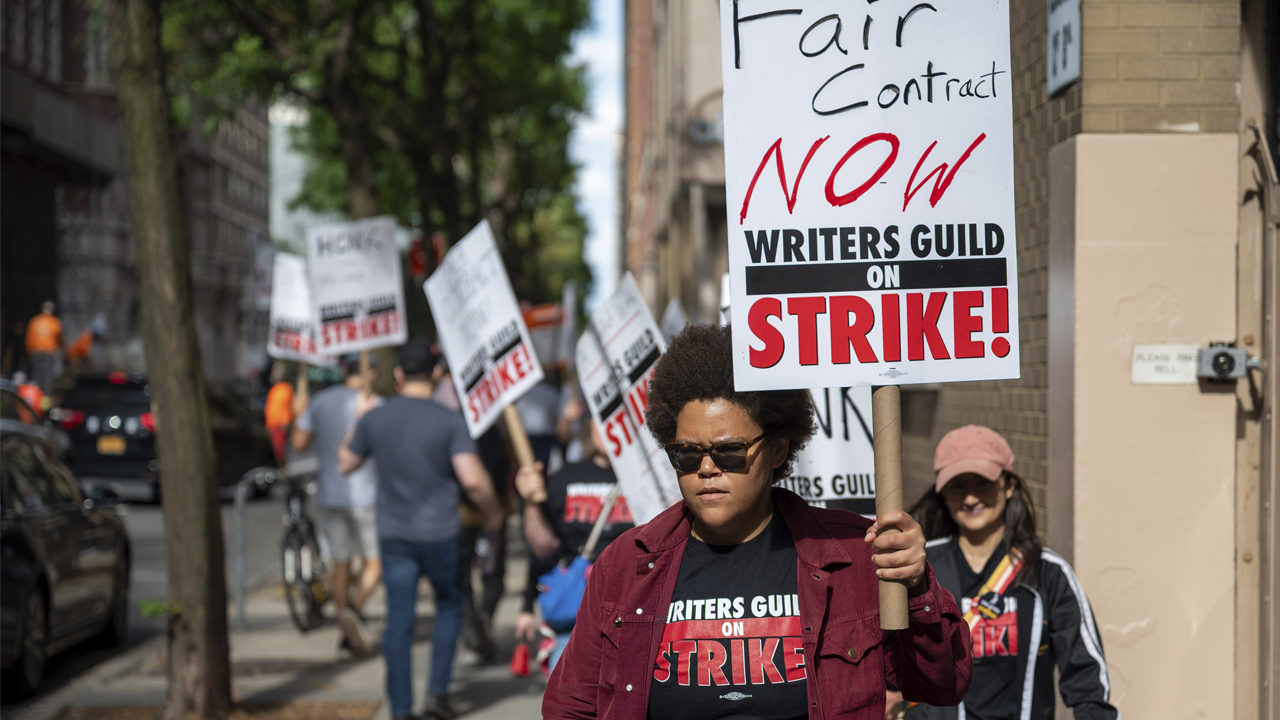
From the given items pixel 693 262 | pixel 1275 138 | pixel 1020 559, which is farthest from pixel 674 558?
pixel 693 262

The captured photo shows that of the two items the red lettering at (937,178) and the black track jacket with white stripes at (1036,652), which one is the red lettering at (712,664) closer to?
the red lettering at (937,178)

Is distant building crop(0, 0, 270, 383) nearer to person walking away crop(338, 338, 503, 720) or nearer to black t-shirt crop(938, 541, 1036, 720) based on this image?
person walking away crop(338, 338, 503, 720)

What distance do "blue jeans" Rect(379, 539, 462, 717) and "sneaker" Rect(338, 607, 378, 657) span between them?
2.11 m

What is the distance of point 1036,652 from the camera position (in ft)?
12.3

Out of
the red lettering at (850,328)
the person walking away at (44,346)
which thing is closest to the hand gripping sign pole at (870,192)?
the red lettering at (850,328)

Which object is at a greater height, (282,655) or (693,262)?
(693,262)

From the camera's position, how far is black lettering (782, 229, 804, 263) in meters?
2.84

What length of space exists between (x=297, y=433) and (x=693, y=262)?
27.6 feet

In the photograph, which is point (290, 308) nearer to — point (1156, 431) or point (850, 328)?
point (1156, 431)

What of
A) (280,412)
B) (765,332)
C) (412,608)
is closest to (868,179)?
(765,332)

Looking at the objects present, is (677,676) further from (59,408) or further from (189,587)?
(59,408)

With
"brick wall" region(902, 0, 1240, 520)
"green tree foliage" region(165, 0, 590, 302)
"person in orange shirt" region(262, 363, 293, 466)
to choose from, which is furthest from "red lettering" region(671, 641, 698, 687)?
"person in orange shirt" region(262, 363, 293, 466)

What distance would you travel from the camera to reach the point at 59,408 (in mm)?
18016

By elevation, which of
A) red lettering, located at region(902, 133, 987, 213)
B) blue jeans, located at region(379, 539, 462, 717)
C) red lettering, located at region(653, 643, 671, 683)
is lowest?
blue jeans, located at region(379, 539, 462, 717)
